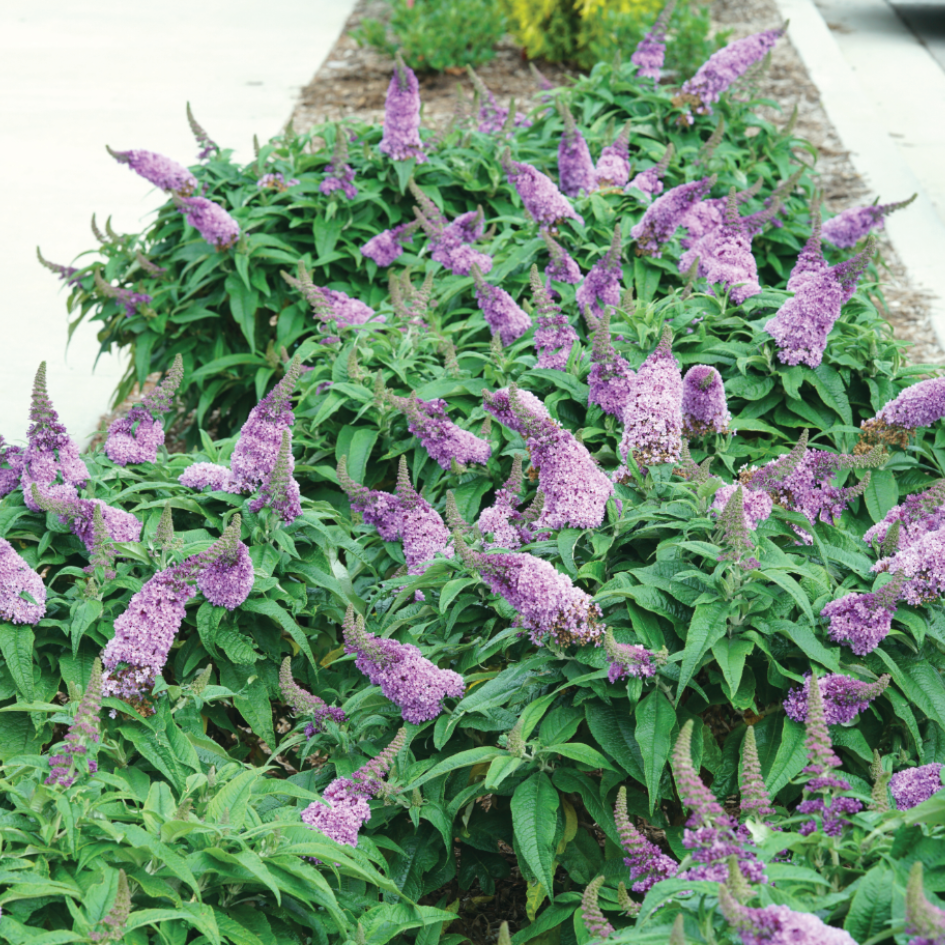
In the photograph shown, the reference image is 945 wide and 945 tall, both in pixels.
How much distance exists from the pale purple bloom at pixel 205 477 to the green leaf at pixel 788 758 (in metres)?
1.64

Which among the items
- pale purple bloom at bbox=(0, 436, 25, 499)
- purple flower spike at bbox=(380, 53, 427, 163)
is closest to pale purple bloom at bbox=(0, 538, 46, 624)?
pale purple bloom at bbox=(0, 436, 25, 499)

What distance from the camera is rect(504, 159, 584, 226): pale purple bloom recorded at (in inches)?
170

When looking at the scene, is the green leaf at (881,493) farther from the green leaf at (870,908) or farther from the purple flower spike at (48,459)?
the purple flower spike at (48,459)

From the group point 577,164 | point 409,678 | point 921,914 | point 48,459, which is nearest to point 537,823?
point 409,678

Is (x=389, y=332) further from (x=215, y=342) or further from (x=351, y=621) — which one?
(x=351, y=621)

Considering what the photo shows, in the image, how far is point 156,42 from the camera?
38.9 ft

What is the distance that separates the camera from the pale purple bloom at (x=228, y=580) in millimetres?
2729

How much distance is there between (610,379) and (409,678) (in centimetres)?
116

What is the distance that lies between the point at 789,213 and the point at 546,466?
2769 millimetres

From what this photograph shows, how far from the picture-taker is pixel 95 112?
9.63 m

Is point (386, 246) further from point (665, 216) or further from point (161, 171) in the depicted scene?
point (665, 216)

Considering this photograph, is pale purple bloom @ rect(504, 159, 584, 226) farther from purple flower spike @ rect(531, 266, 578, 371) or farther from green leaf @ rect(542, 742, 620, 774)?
green leaf @ rect(542, 742, 620, 774)

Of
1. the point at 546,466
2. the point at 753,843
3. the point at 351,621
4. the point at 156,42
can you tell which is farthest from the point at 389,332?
the point at 156,42

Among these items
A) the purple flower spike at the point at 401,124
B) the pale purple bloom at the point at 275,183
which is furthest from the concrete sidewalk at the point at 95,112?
the purple flower spike at the point at 401,124
